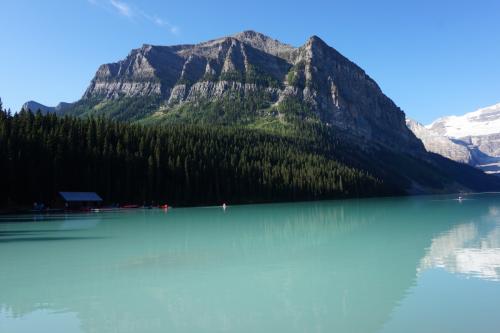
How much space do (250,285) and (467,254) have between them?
72.9ft

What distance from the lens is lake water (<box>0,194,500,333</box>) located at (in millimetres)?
19219

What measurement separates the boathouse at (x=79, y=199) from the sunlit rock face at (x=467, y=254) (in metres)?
82.2

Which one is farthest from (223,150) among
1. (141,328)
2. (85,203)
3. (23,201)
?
(141,328)

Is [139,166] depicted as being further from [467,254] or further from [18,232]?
[467,254]

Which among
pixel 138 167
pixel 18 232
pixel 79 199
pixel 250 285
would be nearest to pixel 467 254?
pixel 250 285

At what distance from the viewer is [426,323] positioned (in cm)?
1880

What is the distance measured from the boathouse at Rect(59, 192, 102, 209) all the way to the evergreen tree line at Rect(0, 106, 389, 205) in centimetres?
465

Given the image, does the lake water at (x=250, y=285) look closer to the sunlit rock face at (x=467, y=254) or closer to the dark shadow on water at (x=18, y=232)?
the sunlit rock face at (x=467, y=254)

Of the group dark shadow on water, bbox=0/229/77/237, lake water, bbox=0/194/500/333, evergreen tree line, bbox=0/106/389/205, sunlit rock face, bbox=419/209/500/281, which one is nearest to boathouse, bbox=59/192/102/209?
evergreen tree line, bbox=0/106/389/205

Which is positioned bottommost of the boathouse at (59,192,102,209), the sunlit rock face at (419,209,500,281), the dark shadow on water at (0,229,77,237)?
the sunlit rock face at (419,209,500,281)

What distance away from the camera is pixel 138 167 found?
128 m

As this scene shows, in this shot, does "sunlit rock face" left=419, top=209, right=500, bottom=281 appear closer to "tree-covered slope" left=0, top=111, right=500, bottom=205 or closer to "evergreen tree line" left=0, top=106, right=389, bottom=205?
"evergreen tree line" left=0, top=106, right=389, bottom=205

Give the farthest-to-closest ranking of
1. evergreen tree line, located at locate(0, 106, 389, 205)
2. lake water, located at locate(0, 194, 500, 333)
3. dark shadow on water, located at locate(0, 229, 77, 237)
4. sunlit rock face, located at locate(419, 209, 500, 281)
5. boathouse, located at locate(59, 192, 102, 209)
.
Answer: boathouse, located at locate(59, 192, 102, 209), evergreen tree line, located at locate(0, 106, 389, 205), dark shadow on water, located at locate(0, 229, 77, 237), sunlit rock face, located at locate(419, 209, 500, 281), lake water, located at locate(0, 194, 500, 333)

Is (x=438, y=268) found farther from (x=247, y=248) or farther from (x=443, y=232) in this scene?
(x=443, y=232)
